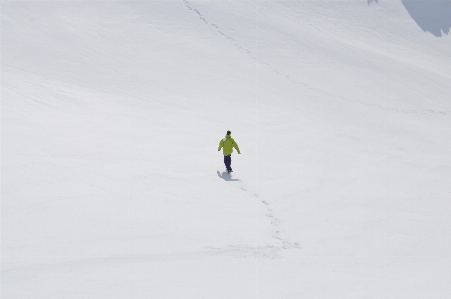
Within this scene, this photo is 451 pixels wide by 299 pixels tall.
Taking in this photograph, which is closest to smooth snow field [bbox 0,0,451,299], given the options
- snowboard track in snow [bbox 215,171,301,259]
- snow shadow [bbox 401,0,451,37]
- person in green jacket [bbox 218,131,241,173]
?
snowboard track in snow [bbox 215,171,301,259]

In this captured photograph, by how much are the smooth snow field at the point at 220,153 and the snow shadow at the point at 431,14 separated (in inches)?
6.5

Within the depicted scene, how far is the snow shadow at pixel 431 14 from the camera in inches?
922

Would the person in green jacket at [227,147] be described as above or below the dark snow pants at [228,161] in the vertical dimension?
above

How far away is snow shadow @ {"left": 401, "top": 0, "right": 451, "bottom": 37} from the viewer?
2342cm

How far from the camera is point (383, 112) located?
1600 cm

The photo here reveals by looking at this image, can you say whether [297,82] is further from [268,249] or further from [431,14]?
[431,14]

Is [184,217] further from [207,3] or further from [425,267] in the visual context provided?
[207,3]

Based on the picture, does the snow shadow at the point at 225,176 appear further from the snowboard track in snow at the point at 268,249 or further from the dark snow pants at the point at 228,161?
the snowboard track in snow at the point at 268,249

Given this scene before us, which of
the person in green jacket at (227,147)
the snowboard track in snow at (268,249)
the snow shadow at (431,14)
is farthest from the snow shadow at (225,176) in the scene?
the snow shadow at (431,14)

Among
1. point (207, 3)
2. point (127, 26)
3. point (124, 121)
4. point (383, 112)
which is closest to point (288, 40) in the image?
point (207, 3)

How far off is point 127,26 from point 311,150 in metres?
11.0

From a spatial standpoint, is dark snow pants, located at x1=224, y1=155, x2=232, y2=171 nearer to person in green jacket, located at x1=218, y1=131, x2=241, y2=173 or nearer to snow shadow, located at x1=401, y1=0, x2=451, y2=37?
person in green jacket, located at x1=218, y1=131, x2=241, y2=173

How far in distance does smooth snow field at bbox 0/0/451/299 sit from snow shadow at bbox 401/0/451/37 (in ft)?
0.54

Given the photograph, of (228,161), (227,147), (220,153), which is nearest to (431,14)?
(220,153)
